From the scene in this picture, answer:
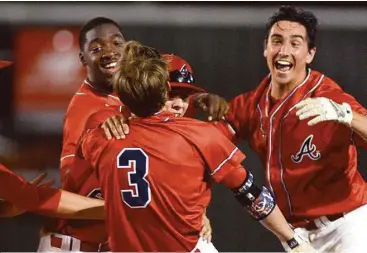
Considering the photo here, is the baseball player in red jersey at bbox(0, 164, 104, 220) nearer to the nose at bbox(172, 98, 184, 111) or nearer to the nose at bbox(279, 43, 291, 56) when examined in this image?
the nose at bbox(172, 98, 184, 111)

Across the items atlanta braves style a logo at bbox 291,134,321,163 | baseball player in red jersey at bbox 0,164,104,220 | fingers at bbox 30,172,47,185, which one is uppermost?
atlanta braves style a logo at bbox 291,134,321,163

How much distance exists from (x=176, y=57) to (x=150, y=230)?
741mm

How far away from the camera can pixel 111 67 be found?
205cm

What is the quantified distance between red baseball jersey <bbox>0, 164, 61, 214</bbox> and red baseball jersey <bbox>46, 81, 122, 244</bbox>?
A: 12cm

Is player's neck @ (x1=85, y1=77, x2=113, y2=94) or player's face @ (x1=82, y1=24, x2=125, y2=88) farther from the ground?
player's face @ (x1=82, y1=24, x2=125, y2=88)

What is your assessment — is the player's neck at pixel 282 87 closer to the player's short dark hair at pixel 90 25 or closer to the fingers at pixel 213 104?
the fingers at pixel 213 104

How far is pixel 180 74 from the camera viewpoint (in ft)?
6.37

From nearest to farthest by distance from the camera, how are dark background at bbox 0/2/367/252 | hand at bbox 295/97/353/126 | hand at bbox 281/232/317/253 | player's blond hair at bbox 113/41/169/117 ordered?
player's blond hair at bbox 113/41/169/117 < hand at bbox 295/97/353/126 < hand at bbox 281/232/317/253 < dark background at bbox 0/2/367/252

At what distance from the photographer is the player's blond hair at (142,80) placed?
1.50 meters

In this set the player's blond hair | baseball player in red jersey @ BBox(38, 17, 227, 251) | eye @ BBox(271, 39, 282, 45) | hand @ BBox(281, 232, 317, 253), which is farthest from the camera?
eye @ BBox(271, 39, 282, 45)

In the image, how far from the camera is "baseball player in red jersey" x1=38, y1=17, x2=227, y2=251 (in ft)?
6.33

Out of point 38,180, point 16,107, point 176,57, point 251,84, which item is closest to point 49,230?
point 38,180

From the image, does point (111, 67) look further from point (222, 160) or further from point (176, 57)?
point (222, 160)

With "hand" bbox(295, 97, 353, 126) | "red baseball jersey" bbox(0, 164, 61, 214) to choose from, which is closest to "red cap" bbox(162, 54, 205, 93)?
"hand" bbox(295, 97, 353, 126)
